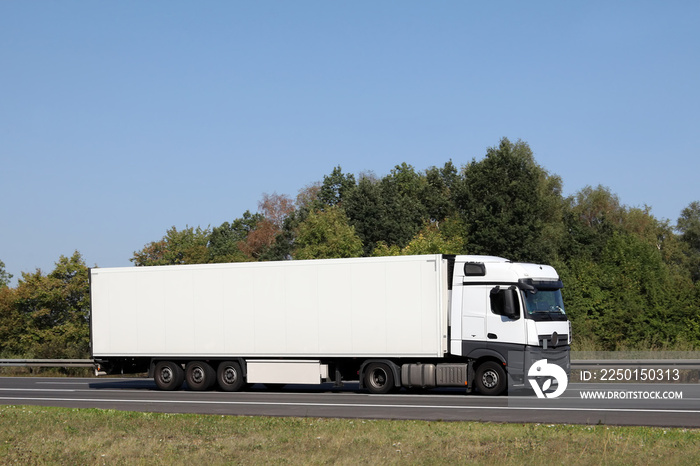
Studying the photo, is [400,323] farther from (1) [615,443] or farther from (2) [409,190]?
(2) [409,190]

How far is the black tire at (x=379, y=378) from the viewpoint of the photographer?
21875 millimetres

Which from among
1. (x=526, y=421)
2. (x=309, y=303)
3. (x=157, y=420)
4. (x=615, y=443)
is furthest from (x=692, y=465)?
(x=309, y=303)

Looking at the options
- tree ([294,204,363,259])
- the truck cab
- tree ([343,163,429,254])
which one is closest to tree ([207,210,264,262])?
tree ([343,163,429,254])

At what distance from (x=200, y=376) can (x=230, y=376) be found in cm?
92

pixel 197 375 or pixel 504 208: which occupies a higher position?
pixel 504 208

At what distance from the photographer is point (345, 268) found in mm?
22438

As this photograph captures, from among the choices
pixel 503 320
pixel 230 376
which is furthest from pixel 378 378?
pixel 230 376

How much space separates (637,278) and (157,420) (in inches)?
1791

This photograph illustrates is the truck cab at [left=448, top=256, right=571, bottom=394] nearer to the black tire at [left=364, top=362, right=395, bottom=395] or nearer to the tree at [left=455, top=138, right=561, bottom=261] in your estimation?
the black tire at [left=364, top=362, right=395, bottom=395]

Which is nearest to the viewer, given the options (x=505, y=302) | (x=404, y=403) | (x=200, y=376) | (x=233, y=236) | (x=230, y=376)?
(x=404, y=403)

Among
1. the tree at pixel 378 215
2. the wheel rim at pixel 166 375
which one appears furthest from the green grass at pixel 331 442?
the tree at pixel 378 215

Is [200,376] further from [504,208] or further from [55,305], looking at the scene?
[504,208]

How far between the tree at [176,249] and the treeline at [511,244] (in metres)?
0.12

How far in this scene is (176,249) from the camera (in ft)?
268
